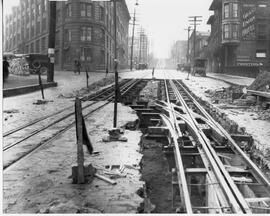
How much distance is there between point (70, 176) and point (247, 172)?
2.55 metres

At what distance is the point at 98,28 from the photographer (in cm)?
4753

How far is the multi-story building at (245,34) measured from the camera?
4294 centimetres

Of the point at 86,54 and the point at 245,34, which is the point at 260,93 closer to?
the point at 245,34

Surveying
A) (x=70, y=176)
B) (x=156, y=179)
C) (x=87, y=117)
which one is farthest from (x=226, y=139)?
(x=87, y=117)

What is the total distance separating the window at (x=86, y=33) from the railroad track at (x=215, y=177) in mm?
39284

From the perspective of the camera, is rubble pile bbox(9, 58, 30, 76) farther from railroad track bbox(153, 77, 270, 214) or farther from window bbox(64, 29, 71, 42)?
railroad track bbox(153, 77, 270, 214)

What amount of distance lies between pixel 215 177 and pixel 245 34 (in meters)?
43.2

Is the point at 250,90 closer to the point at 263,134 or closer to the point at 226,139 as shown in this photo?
the point at 263,134

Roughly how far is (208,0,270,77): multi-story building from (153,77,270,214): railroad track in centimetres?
3430

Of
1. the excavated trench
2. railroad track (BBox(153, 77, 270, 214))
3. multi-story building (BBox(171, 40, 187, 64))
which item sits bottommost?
the excavated trench

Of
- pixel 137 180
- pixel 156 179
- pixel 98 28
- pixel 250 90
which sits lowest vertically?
pixel 156 179

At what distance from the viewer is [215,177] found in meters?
4.93

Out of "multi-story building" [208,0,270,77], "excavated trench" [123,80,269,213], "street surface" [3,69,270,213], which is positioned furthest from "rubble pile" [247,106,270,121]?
"multi-story building" [208,0,270,77]

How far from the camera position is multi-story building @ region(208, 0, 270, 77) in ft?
141
